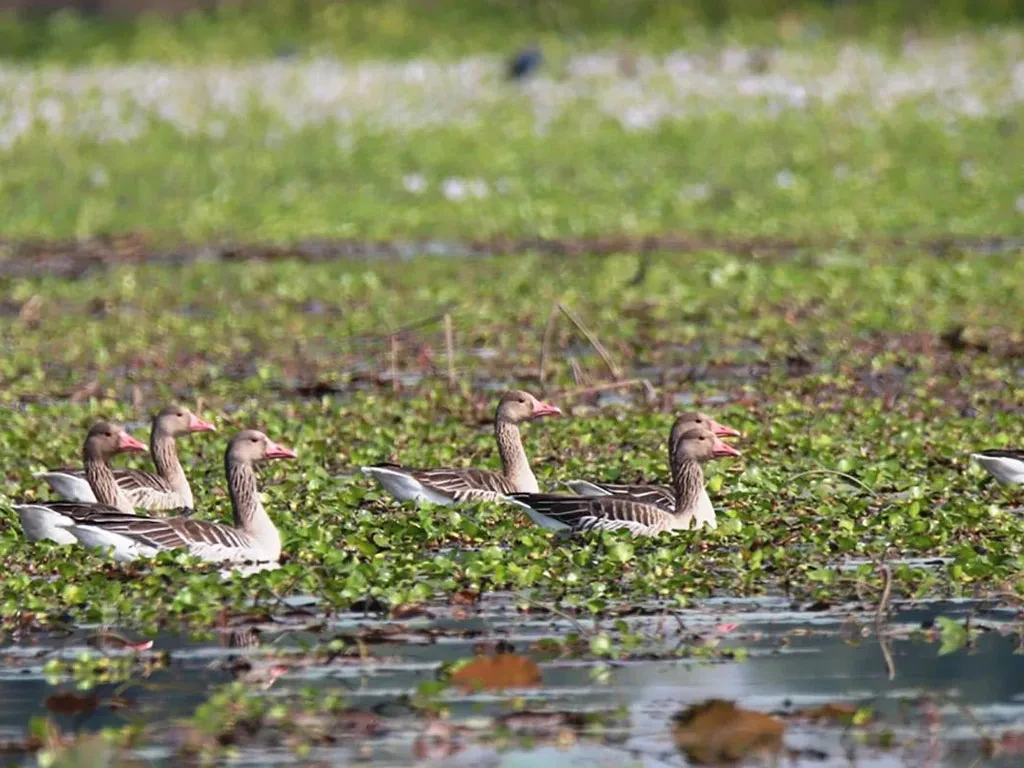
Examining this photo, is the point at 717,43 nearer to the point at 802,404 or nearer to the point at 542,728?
the point at 802,404

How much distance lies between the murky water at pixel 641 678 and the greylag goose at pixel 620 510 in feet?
4.31

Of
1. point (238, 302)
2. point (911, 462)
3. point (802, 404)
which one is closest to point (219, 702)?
point (911, 462)

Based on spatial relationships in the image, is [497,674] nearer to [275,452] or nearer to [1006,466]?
[275,452]

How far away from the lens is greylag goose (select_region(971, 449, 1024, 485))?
12.3 m

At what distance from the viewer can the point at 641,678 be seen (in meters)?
8.91

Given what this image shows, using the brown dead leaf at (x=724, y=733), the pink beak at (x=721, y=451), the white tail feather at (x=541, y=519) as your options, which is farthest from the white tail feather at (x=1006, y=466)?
A: the brown dead leaf at (x=724, y=733)

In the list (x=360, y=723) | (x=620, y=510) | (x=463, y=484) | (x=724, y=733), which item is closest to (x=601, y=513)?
(x=620, y=510)

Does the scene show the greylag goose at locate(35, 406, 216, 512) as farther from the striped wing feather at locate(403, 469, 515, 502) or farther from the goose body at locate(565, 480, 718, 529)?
the goose body at locate(565, 480, 718, 529)

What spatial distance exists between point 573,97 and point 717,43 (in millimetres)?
6399

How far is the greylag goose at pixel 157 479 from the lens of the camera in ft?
42.8

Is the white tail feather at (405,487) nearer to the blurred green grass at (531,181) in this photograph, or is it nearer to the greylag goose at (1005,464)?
the greylag goose at (1005,464)

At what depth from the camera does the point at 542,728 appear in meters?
8.19

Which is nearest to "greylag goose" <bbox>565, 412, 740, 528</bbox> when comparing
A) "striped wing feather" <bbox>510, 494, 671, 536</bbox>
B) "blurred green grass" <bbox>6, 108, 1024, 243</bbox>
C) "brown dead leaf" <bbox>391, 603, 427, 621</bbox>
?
"striped wing feather" <bbox>510, 494, 671, 536</bbox>

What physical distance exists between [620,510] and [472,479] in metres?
1.24
